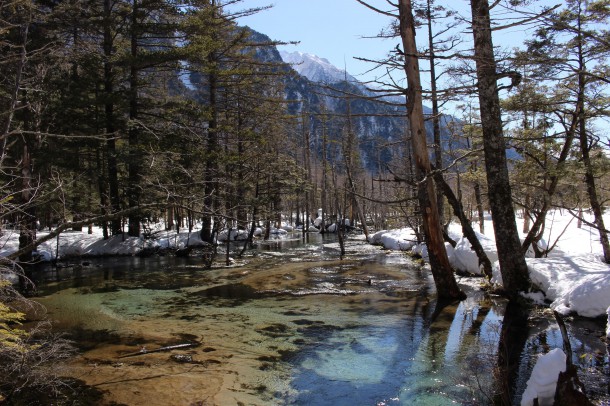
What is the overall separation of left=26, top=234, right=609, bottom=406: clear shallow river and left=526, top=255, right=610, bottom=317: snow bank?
1.54 feet

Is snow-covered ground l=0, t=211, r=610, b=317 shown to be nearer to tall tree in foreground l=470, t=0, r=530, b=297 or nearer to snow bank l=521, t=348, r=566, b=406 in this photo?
tall tree in foreground l=470, t=0, r=530, b=297

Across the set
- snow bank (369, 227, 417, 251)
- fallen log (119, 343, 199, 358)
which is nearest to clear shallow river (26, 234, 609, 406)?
fallen log (119, 343, 199, 358)

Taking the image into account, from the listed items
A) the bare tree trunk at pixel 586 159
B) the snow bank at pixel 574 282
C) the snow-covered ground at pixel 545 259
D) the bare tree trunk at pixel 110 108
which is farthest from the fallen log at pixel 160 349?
the bare tree trunk at pixel 110 108

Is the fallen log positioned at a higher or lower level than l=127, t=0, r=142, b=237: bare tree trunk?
lower

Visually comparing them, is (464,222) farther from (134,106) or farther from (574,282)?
(134,106)

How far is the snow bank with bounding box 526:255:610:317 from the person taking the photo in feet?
24.3

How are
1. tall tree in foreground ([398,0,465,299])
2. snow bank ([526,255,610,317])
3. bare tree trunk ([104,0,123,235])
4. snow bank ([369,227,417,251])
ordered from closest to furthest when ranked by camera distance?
snow bank ([526,255,610,317]) → tall tree in foreground ([398,0,465,299]) → bare tree trunk ([104,0,123,235]) → snow bank ([369,227,417,251])

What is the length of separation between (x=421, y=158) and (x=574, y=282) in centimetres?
398

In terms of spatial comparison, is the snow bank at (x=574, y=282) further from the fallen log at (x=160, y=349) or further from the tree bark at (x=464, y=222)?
the fallen log at (x=160, y=349)

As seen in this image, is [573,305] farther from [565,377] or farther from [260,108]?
[260,108]

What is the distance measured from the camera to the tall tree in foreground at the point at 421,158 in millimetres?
8961

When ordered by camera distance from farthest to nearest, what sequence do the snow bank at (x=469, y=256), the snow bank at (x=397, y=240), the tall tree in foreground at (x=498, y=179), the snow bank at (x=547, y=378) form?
1. the snow bank at (x=397, y=240)
2. the snow bank at (x=469, y=256)
3. the tall tree in foreground at (x=498, y=179)
4. the snow bank at (x=547, y=378)

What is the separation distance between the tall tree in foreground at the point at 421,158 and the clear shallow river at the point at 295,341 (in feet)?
2.85

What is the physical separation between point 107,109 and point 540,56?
796 inches
